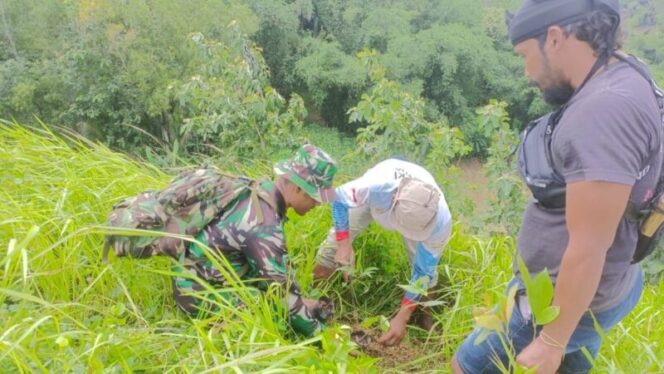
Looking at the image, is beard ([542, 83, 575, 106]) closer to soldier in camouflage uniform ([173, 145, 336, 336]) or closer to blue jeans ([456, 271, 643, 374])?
blue jeans ([456, 271, 643, 374])

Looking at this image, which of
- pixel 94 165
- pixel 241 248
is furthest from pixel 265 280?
pixel 94 165

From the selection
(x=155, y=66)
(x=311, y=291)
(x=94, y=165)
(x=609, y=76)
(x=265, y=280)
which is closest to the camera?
(x=609, y=76)

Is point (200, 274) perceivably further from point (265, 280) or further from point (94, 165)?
→ point (94, 165)

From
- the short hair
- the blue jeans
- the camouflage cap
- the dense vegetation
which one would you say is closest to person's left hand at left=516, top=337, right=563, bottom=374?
the blue jeans

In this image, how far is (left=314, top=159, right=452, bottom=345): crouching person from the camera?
2451 mm

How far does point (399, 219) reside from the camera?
251 cm

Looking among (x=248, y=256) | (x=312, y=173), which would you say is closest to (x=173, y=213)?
(x=248, y=256)

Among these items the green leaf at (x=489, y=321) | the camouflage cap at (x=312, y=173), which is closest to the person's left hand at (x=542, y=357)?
the green leaf at (x=489, y=321)

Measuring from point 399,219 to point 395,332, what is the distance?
55 cm

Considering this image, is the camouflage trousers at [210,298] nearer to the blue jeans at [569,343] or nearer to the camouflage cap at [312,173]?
the camouflage cap at [312,173]

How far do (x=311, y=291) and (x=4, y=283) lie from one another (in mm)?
1407

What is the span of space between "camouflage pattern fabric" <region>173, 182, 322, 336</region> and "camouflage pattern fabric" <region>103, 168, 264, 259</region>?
4cm

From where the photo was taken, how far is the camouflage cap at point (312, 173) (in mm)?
2127

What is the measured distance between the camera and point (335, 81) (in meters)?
22.5
